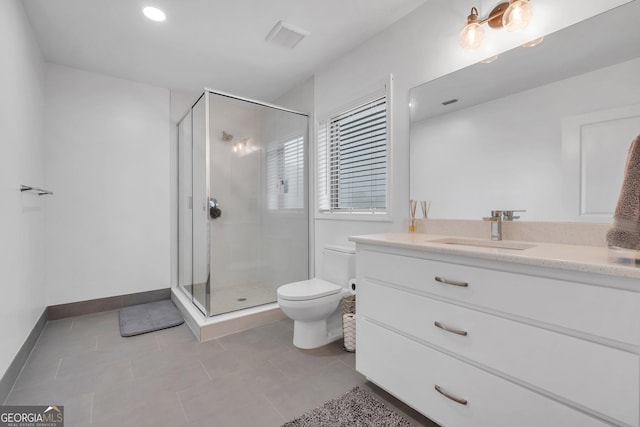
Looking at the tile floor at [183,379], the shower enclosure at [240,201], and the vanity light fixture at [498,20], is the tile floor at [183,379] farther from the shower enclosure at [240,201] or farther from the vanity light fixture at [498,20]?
the vanity light fixture at [498,20]

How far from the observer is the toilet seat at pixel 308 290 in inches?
80.0

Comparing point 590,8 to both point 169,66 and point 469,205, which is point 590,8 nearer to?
point 469,205

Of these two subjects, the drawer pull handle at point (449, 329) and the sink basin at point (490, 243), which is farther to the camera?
the sink basin at point (490, 243)

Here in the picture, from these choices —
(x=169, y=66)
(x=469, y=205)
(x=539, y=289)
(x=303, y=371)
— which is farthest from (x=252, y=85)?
(x=539, y=289)

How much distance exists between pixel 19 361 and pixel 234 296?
1.45 m

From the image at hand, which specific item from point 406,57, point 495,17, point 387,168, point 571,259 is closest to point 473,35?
point 495,17

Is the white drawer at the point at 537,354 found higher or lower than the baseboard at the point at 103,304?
higher

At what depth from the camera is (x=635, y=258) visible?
0.93 meters

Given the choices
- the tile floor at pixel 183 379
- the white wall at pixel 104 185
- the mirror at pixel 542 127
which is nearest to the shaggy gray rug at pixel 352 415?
the tile floor at pixel 183 379

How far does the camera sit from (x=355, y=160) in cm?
253

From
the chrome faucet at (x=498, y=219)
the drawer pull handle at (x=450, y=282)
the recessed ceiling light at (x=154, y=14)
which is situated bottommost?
the drawer pull handle at (x=450, y=282)

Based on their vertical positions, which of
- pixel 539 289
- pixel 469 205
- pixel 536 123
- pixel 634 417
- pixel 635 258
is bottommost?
pixel 634 417

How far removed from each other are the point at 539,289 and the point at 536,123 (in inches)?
37.0

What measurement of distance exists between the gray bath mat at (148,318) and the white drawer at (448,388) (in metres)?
1.92
